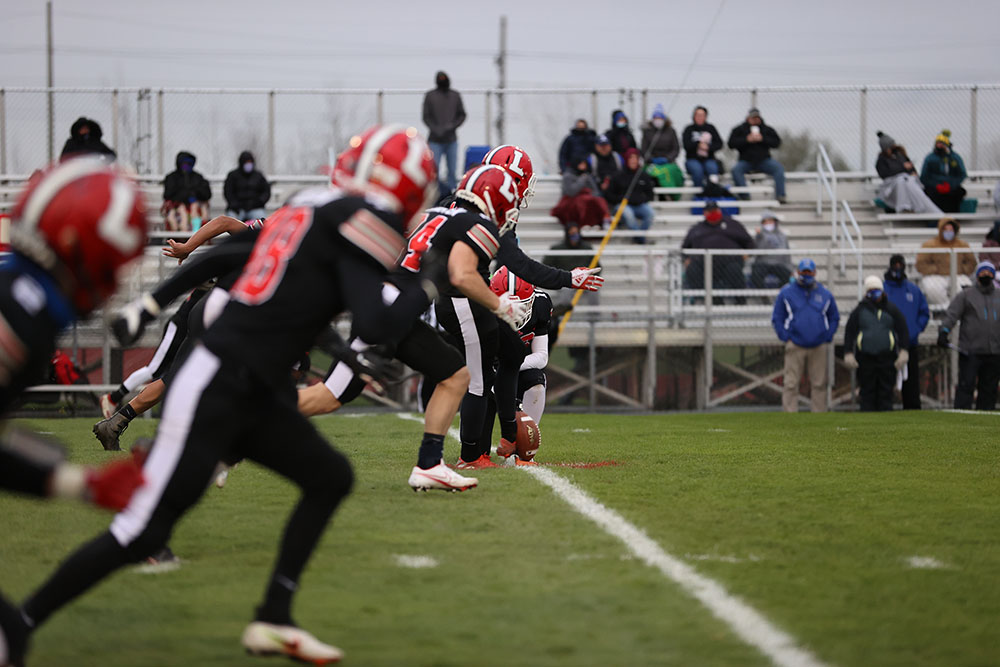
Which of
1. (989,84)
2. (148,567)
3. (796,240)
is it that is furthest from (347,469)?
(989,84)

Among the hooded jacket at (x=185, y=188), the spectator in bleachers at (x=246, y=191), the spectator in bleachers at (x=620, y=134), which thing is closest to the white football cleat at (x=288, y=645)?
the spectator in bleachers at (x=246, y=191)

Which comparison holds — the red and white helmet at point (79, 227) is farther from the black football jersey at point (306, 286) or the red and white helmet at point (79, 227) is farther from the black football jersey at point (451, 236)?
the black football jersey at point (451, 236)

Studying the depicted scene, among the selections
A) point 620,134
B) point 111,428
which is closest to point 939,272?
point 620,134

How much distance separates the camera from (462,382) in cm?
686

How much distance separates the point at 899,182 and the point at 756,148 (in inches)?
92.0

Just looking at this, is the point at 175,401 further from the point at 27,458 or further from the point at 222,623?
the point at 222,623

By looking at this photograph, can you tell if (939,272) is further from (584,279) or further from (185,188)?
(185,188)

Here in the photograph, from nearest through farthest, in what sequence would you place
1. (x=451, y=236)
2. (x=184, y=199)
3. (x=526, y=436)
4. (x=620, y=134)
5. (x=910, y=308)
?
(x=451, y=236)
(x=526, y=436)
(x=910, y=308)
(x=184, y=199)
(x=620, y=134)

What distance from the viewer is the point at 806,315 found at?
1577 centimetres

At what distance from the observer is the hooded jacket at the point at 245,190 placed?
1878cm

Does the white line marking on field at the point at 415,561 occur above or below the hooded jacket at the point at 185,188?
below

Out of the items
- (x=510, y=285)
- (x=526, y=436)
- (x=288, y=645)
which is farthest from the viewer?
(x=510, y=285)

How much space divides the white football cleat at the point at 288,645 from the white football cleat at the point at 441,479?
313 cm

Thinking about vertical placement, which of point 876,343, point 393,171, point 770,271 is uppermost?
point 393,171
